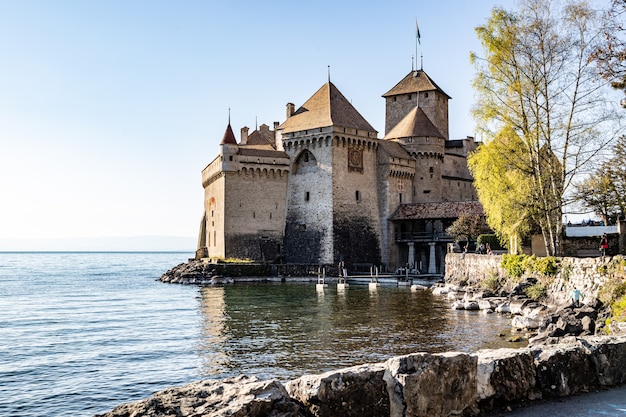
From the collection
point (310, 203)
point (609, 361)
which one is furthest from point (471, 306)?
point (310, 203)

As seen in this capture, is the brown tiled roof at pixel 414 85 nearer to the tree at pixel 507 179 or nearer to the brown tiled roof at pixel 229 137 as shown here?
the brown tiled roof at pixel 229 137

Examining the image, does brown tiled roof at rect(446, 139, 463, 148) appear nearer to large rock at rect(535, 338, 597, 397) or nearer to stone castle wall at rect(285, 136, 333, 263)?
stone castle wall at rect(285, 136, 333, 263)

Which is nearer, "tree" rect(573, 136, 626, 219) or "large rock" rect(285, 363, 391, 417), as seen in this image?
"large rock" rect(285, 363, 391, 417)

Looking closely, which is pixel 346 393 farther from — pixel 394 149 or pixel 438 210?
pixel 394 149

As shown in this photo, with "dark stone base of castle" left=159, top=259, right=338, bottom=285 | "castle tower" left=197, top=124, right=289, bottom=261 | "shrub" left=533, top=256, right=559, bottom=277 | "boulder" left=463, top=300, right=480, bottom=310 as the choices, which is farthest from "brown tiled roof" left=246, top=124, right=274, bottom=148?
"shrub" left=533, top=256, right=559, bottom=277

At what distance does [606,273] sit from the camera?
1603 centimetres

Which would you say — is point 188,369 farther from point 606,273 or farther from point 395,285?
point 395,285

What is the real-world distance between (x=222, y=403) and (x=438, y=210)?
39.7 meters

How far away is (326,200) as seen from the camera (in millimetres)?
43375

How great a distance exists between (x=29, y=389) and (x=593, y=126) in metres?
17.1

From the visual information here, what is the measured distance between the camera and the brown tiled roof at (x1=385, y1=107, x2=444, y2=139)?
50.0m

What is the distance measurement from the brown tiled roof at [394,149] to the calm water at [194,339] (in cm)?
1741

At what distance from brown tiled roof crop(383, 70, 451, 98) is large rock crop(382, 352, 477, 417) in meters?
51.0

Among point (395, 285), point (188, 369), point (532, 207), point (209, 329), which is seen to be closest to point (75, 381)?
point (188, 369)
